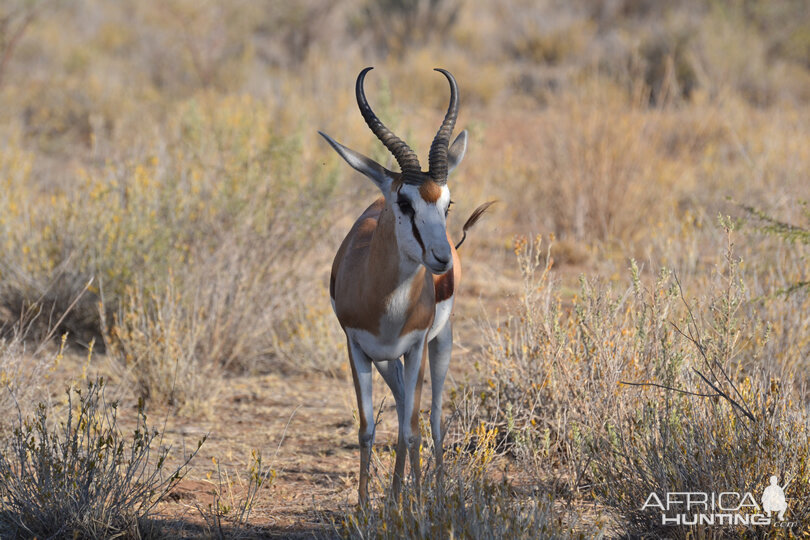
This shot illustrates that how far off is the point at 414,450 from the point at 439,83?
42.4 ft

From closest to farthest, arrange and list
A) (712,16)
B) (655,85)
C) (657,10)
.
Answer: (655,85), (712,16), (657,10)

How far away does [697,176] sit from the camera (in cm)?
1180

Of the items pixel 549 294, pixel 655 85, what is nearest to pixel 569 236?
pixel 549 294

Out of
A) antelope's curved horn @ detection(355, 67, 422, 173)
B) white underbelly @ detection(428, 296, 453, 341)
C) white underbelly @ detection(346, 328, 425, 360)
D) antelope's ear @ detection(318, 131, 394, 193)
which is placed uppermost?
antelope's curved horn @ detection(355, 67, 422, 173)

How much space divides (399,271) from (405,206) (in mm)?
317

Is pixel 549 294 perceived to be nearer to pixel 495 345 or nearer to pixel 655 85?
pixel 495 345

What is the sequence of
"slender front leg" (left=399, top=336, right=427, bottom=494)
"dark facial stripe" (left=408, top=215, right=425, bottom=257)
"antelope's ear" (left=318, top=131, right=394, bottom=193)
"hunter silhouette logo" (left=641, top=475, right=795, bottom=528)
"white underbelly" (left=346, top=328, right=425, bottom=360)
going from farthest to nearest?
1. "slender front leg" (left=399, top=336, right=427, bottom=494)
2. "white underbelly" (left=346, top=328, right=425, bottom=360)
3. "antelope's ear" (left=318, top=131, right=394, bottom=193)
4. "dark facial stripe" (left=408, top=215, right=425, bottom=257)
5. "hunter silhouette logo" (left=641, top=475, right=795, bottom=528)

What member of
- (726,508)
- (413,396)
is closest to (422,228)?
(413,396)

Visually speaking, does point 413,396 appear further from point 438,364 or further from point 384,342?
point 438,364

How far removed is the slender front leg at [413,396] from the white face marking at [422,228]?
539mm

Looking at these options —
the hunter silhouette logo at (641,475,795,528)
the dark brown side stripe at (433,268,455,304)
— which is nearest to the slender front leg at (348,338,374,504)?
the dark brown side stripe at (433,268,455,304)

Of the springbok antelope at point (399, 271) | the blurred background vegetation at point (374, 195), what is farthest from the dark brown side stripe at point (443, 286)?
the blurred background vegetation at point (374, 195)

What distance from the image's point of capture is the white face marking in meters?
3.63

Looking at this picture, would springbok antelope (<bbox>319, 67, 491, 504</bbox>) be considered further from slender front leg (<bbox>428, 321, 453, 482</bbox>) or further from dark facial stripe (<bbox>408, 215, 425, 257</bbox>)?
slender front leg (<bbox>428, 321, 453, 482</bbox>)
